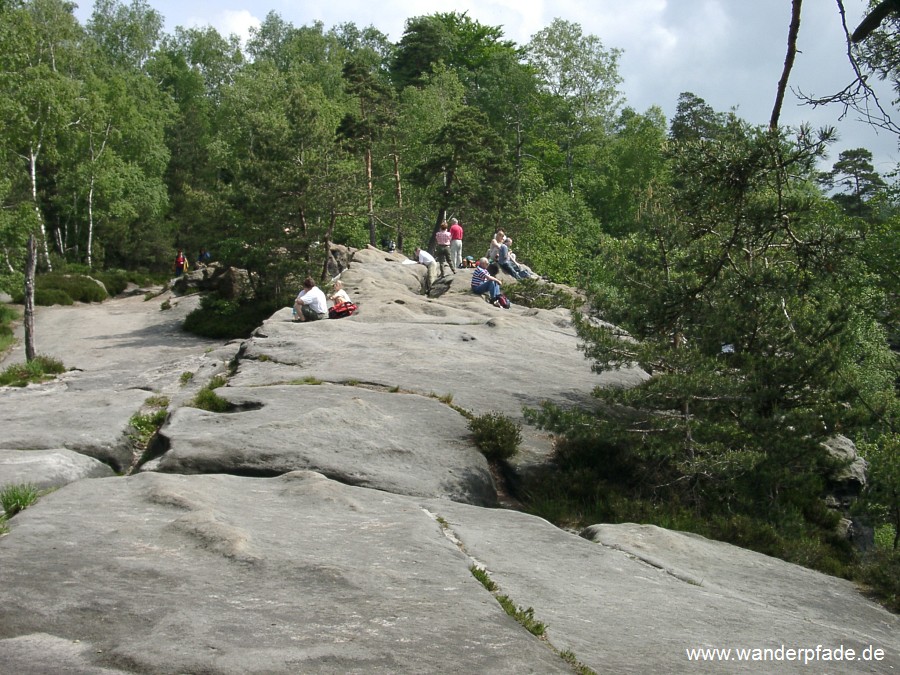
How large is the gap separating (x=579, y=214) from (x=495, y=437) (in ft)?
173

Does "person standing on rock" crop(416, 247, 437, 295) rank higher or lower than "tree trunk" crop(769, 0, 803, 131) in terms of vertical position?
lower

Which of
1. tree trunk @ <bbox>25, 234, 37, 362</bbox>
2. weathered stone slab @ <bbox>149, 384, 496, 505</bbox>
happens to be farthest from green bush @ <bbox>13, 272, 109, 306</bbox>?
weathered stone slab @ <bbox>149, 384, 496, 505</bbox>

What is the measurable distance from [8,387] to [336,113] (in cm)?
4631

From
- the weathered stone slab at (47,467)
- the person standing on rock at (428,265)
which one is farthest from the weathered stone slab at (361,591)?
the person standing on rock at (428,265)

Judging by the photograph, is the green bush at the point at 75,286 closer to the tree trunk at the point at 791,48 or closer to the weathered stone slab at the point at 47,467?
the weathered stone slab at the point at 47,467

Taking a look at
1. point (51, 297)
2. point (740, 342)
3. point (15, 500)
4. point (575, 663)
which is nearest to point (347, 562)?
point (575, 663)

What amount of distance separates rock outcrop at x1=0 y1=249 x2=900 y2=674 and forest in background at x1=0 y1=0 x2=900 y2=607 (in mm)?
1846

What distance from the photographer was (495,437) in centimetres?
1136

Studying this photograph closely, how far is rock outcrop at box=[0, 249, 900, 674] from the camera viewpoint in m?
4.45

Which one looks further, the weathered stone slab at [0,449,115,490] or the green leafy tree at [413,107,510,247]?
the green leafy tree at [413,107,510,247]

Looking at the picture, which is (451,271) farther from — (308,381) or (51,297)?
(308,381)

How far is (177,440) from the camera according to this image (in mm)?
9883

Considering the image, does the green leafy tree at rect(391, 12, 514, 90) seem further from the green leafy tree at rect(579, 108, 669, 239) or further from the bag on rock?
the bag on rock

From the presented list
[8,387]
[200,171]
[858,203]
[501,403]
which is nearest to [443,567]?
[501,403]
